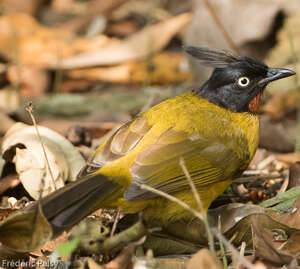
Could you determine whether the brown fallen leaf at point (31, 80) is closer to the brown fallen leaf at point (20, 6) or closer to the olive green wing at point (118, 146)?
the brown fallen leaf at point (20, 6)

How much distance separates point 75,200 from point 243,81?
5.37ft

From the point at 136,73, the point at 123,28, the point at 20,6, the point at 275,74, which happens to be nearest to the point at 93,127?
the point at 275,74

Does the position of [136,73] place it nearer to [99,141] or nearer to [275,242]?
[99,141]

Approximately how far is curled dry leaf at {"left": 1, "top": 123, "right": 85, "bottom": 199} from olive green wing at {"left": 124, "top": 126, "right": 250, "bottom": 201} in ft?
2.23

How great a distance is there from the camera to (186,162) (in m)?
3.41

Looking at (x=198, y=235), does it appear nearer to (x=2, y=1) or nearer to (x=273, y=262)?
(x=273, y=262)

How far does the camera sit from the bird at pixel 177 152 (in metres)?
3.07

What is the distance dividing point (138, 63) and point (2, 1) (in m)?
2.64

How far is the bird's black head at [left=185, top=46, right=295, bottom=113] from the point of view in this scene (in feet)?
12.9

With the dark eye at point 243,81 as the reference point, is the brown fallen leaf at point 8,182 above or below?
below

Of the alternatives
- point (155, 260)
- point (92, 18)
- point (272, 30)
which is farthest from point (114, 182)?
point (92, 18)

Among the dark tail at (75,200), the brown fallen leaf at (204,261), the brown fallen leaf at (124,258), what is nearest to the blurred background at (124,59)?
the dark tail at (75,200)

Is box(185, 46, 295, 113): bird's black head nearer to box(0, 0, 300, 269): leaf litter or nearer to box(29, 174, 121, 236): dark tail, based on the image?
box(0, 0, 300, 269): leaf litter

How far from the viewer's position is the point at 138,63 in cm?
700
